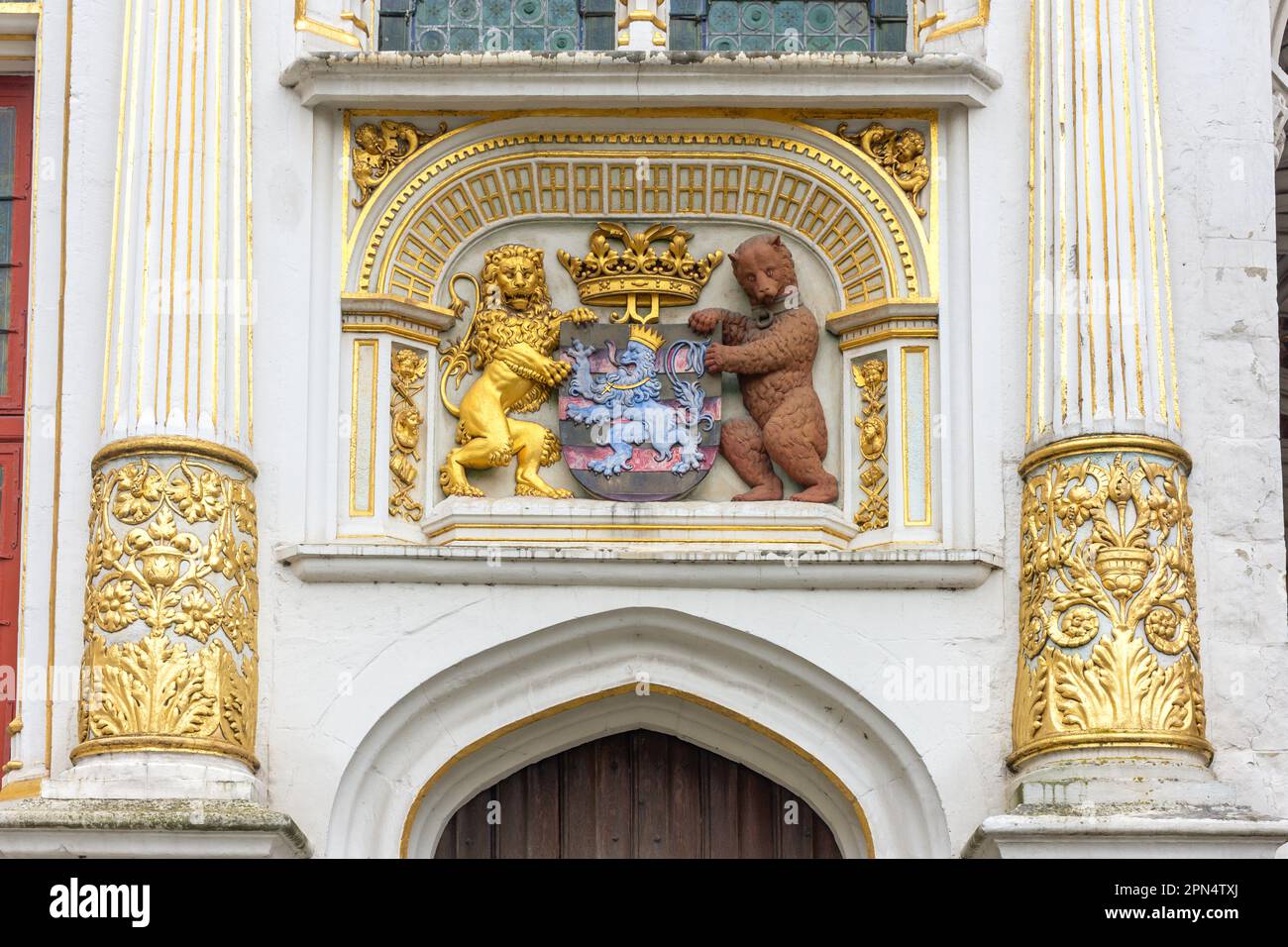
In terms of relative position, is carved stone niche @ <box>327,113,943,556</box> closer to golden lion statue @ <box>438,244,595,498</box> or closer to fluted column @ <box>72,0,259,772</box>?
golden lion statue @ <box>438,244,595,498</box>

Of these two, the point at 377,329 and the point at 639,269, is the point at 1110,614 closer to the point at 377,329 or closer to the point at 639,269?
the point at 639,269

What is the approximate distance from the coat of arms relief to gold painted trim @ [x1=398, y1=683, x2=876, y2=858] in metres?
0.94

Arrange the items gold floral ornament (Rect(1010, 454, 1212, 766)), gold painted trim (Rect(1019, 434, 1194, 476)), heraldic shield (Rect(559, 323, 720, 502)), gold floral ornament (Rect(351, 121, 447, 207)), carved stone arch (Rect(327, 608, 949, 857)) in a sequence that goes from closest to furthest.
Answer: gold floral ornament (Rect(1010, 454, 1212, 766)), gold painted trim (Rect(1019, 434, 1194, 476)), carved stone arch (Rect(327, 608, 949, 857)), heraldic shield (Rect(559, 323, 720, 502)), gold floral ornament (Rect(351, 121, 447, 207))

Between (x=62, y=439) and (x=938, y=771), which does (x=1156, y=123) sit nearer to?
(x=938, y=771)

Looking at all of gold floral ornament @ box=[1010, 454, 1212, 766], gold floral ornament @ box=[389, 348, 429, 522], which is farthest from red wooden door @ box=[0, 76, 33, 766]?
gold floral ornament @ box=[1010, 454, 1212, 766]

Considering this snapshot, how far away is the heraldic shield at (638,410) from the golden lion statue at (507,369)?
0.33ft

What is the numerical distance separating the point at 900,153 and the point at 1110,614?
258 centimetres

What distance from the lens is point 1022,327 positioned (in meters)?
13.8

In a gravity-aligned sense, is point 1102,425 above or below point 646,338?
below

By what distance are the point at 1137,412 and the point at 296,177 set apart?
4055mm

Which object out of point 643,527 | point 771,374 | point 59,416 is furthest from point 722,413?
point 59,416

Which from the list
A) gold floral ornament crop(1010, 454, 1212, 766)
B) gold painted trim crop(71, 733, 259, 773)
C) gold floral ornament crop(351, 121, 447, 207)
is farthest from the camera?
gold floral ornament crop(351, 121, 447, 207)

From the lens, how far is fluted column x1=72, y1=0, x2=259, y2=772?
12836 mm

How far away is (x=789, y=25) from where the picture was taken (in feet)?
48.4
